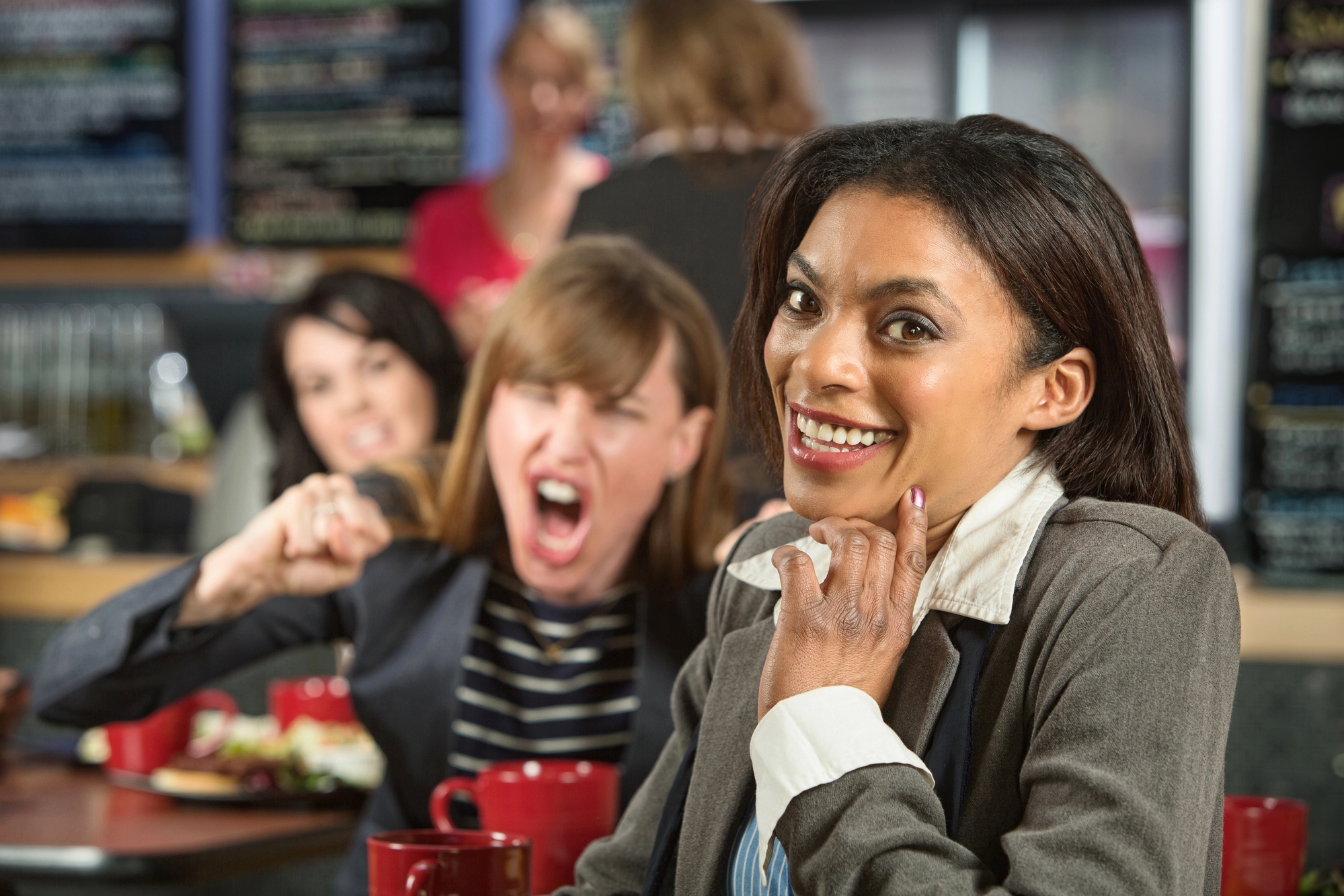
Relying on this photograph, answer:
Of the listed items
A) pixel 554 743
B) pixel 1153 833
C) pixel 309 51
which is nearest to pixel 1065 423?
pixel 1153 833

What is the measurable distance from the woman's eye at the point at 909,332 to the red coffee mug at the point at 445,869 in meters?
0.48

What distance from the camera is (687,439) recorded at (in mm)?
1652

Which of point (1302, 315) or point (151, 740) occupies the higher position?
point (1302, 315)

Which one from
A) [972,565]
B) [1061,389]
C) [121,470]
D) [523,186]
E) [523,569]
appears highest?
[523,186]

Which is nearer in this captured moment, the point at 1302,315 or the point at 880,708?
the point at 880,708

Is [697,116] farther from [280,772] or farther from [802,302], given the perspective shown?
[802,302]

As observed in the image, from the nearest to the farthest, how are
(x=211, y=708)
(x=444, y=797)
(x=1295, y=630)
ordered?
(x=444, y=797)
(x=211, y=708)
(x=1295, y=630)

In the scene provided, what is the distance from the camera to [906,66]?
15.4 ft

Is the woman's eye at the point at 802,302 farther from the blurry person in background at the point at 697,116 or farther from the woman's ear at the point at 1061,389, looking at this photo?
the blurry person in background at the point at 697,116

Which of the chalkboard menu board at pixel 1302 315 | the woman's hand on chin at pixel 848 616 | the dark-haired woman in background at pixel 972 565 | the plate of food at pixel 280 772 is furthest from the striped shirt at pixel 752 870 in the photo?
the chalkboard menu board at pixel 1302 315

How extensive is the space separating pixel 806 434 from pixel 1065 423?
175 millimetres

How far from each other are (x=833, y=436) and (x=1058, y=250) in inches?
7.2

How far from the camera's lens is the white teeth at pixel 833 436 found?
3.26ft

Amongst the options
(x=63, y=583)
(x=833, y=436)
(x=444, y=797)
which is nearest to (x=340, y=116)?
(x=63, y=583)
